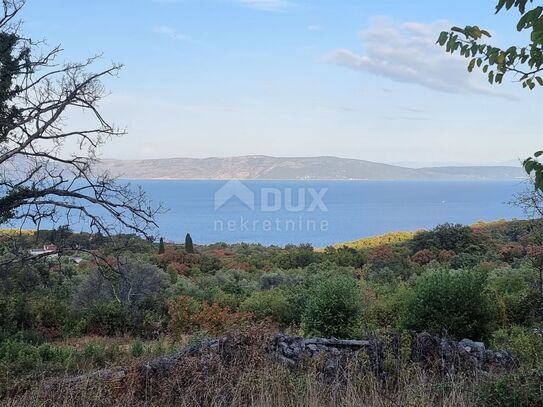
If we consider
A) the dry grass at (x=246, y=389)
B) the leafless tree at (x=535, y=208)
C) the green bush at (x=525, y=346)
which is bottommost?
the green bush at (x=525, y=346)

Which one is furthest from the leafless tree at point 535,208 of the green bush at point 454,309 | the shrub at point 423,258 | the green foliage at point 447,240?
the green foliage at point 447,240

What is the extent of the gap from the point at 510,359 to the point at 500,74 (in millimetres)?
4077

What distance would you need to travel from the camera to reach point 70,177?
28.0 feet

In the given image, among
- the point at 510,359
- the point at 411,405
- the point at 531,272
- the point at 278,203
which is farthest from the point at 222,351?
the point at 278,203

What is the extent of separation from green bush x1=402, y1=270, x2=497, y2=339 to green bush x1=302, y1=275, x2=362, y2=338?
34.2 inches

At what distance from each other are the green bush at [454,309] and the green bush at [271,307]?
3.77 meters

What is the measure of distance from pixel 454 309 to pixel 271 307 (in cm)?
463

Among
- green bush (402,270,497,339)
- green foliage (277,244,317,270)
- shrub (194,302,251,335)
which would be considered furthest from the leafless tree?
green foliage (277,244,317,270)

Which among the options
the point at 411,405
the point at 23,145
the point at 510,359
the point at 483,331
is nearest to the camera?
the point at 411,405

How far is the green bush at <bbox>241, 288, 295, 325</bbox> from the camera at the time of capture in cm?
1073

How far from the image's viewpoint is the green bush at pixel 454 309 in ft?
23.3

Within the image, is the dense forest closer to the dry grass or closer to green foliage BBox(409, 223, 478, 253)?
the dry grass

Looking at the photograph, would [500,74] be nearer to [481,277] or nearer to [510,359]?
[510,359]

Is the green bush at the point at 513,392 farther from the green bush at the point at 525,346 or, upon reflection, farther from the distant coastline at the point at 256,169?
the distant coastline at the point at 256,169
